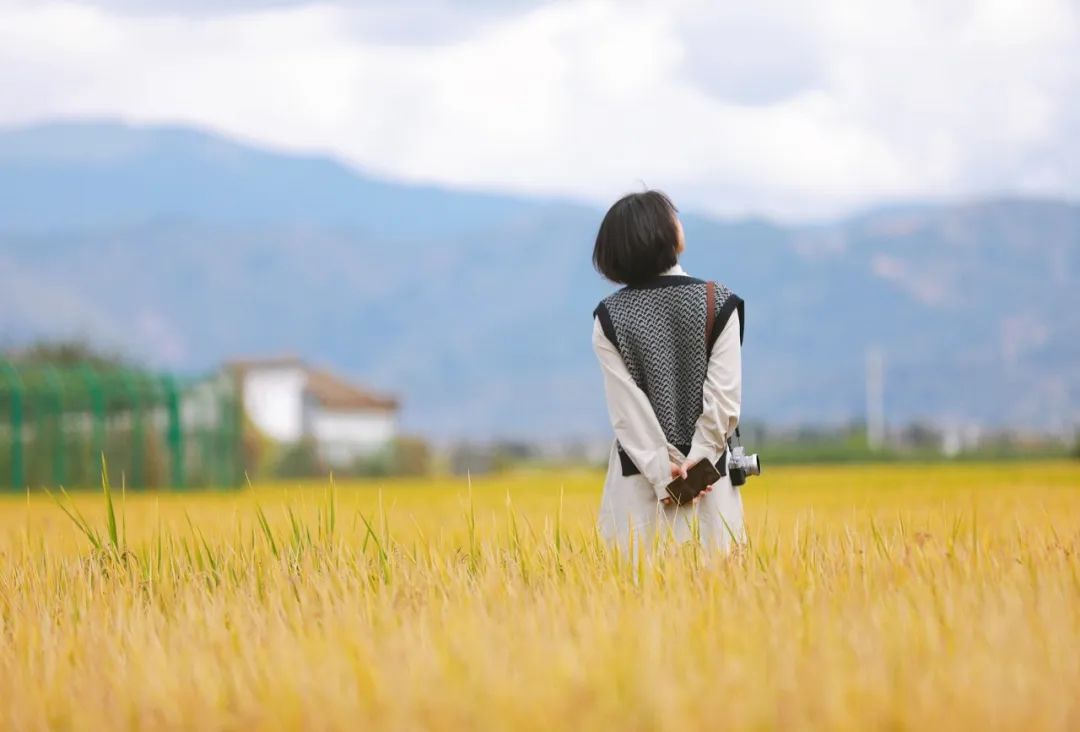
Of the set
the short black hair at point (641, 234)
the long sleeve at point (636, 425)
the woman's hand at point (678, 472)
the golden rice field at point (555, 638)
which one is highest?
the short black hair at point (641, 234)

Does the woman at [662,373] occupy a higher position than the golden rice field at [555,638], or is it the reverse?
the woman at [662,373]

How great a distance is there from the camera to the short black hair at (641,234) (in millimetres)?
5074

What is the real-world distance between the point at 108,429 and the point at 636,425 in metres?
20.9

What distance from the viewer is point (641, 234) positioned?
200 inches

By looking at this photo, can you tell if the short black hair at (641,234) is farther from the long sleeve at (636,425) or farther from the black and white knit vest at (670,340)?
the long sleeve at (636,425)

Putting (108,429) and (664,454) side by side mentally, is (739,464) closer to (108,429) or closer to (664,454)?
(664,454)

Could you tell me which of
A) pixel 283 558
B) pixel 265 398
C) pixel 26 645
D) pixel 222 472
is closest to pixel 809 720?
pixel 26 645

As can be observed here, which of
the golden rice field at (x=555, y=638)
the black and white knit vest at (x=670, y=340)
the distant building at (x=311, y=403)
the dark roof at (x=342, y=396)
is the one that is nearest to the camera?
the golden rice field at (x=555, y=638)

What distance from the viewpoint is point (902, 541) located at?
5301 mm

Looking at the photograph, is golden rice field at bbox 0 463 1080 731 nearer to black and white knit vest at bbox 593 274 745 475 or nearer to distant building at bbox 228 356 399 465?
black and white knit vest at bbox 593 274 745 475

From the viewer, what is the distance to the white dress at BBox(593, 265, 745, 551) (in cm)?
503

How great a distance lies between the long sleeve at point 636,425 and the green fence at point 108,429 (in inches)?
786

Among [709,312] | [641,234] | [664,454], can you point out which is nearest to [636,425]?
[664,454]

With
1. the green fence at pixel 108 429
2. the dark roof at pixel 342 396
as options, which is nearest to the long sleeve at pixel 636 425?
the green fence at pixel 108 429
